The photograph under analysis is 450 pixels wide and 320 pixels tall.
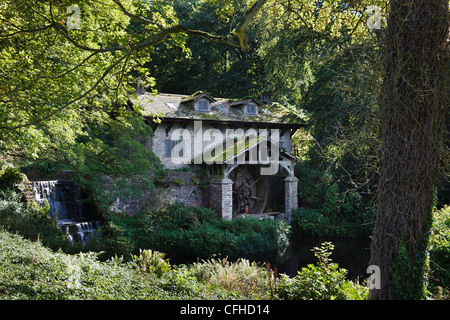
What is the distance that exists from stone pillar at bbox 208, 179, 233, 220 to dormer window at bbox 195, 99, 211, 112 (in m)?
4.19

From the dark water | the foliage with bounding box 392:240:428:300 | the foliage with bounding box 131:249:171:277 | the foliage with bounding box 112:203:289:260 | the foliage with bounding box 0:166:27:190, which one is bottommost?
the dark water

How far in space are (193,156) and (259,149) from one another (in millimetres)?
3484

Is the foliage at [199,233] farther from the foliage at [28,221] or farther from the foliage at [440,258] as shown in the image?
the foliage at [440,258]

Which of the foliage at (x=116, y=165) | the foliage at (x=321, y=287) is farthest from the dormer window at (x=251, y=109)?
the foliage at (x=321, y=287)

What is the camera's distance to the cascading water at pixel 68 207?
542 inches

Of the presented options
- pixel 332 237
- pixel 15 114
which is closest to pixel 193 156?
pixel 332 237

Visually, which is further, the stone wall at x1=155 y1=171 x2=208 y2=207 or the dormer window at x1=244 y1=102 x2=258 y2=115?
the dormer window at x1=244 y1=102 x2=258 y2=115

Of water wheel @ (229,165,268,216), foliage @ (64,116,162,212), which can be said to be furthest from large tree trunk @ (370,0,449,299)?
water wheel @ (229,165,268,216)

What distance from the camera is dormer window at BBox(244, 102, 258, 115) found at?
878 inches

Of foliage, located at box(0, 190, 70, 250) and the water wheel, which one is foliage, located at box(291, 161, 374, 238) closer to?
the water wheel

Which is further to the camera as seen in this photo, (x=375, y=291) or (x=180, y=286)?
(x=180, y=286)

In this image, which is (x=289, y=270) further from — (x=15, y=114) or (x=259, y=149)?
(x=15, y=114)

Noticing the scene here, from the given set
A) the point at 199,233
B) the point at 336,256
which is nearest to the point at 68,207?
the point at 199,233

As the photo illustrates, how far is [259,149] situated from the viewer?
1988 cm
